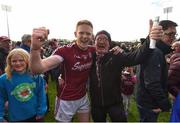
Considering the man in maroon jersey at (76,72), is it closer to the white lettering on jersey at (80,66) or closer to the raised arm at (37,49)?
the white lettering on jersey at (80,66)

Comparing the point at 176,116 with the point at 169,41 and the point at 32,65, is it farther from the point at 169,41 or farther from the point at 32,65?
the point at 32,65

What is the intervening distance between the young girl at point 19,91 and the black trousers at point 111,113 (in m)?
0.72

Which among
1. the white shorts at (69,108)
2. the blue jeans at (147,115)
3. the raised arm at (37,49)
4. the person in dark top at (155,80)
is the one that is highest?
the raised arm at (37,49)

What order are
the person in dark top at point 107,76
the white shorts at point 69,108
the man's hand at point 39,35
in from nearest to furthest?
the man's hand at point 39,35 < the person in dark top at point 107,76 < the white shorts at point 69,108

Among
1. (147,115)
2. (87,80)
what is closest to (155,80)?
(147,115)

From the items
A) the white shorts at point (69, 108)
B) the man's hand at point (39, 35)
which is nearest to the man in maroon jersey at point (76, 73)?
the white shorts at point (69, 108)

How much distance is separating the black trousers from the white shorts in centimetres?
13

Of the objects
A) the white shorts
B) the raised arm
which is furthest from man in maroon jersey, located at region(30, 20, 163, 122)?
the raised arm

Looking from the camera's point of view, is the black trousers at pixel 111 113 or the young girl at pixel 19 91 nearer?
the young girl at pixel 19 91

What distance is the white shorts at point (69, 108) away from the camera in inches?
180

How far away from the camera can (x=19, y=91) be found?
4.38 metres

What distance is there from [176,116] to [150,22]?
104cm

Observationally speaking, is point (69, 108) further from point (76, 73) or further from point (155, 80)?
point (155, 80)

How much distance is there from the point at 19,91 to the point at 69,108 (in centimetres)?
71
